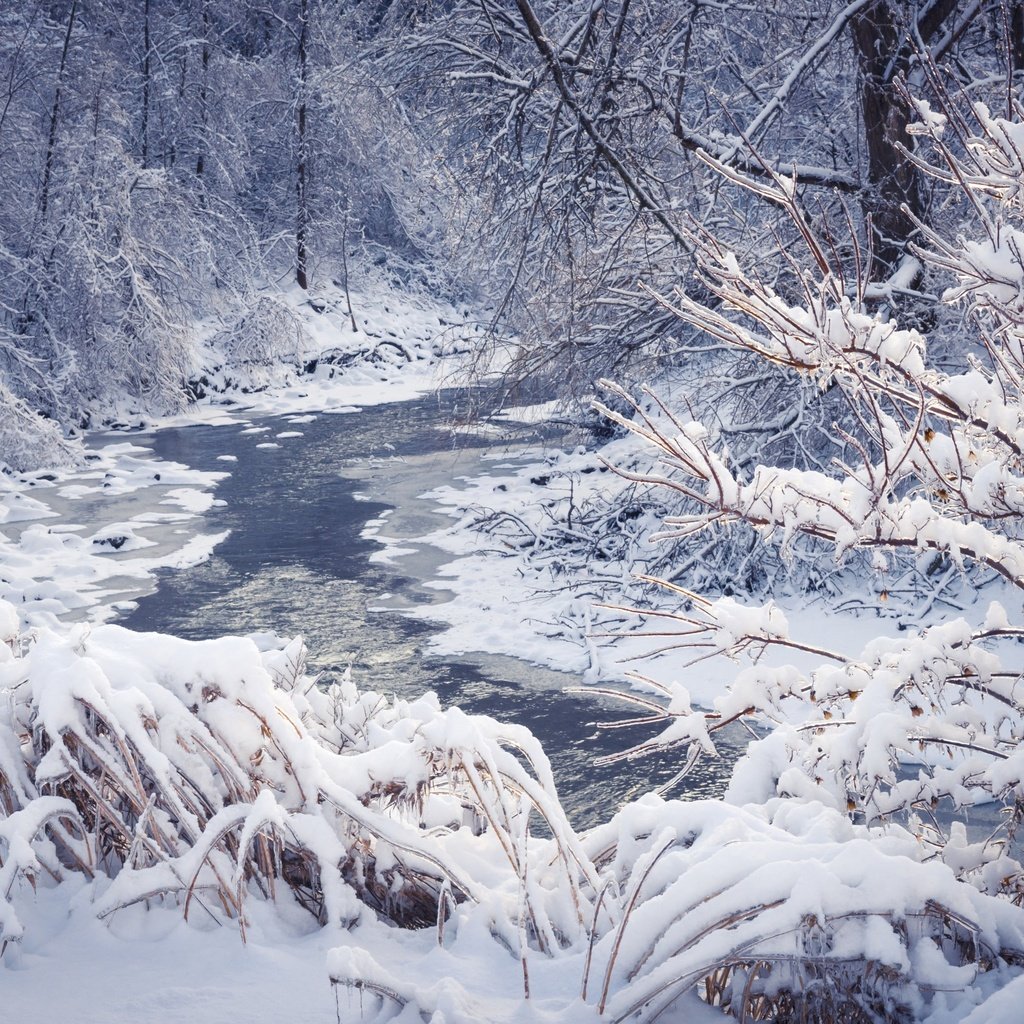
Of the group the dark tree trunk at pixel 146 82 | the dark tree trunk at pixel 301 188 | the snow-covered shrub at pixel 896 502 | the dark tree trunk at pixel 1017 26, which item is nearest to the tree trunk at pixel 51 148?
the dark tree trunk at pixel 146 82

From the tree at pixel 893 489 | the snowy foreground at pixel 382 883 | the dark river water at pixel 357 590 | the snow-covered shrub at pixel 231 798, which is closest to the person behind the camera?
the tree at pixel 893 489

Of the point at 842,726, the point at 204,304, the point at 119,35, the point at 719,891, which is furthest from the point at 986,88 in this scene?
the point at 119,35

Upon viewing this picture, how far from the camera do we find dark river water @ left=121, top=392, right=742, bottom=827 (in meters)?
6.93

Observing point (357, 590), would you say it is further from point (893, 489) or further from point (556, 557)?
point (893, 489)

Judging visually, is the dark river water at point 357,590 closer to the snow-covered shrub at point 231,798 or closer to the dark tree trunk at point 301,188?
the snow-covered shrub at point 231,798

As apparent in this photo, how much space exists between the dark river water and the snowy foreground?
2851 mm

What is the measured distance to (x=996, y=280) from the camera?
2.19 metres

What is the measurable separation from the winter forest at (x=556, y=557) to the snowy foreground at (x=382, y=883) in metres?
0.01

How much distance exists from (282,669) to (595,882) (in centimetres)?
144

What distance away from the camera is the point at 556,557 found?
10.8 meters

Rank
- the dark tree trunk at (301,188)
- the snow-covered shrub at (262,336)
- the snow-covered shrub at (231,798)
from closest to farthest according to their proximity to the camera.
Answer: the snow-covered shrub at (231,798) → the snow-covered shrub at (262,336) → the dark tree trunk at (301,188)

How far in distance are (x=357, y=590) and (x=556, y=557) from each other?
193cm

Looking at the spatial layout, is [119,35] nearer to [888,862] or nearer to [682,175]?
[682,175]

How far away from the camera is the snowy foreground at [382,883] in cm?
245
